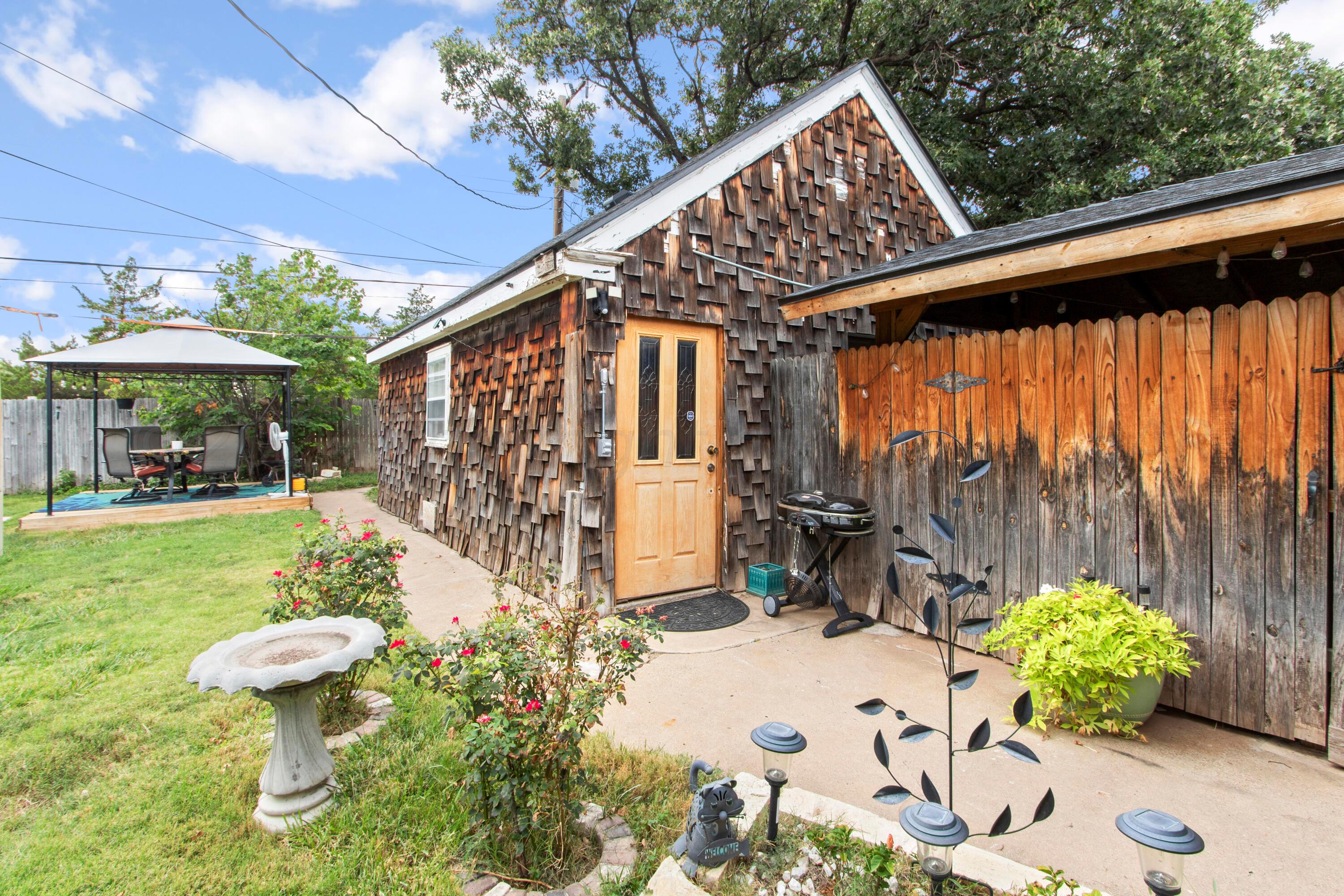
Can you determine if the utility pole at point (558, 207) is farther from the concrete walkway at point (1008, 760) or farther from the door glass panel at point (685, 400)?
the concrete walkway at point (1008, 760)

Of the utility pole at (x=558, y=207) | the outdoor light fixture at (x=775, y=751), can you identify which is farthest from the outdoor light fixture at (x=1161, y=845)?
the utility pole at (x=558, y=207)

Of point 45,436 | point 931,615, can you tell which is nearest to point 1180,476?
point 931,615

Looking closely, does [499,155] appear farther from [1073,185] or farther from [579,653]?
[579,653]

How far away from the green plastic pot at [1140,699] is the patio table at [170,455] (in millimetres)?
10524

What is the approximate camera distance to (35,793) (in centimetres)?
220

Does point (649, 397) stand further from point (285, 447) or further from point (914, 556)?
point (285, 447)

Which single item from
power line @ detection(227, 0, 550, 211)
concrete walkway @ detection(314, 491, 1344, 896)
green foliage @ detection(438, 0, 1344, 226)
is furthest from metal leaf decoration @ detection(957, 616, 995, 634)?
green foliage @ detection(438, 0, 1344, 226)

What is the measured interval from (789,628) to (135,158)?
53.1 ft

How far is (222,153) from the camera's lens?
10.3 m

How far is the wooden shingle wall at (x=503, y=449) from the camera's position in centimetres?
461

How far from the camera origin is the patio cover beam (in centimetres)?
223

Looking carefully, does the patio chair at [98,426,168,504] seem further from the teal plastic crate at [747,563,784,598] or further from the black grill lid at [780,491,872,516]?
the black grill lid at [780,491,872,516]

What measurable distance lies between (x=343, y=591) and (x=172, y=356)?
8.26 m

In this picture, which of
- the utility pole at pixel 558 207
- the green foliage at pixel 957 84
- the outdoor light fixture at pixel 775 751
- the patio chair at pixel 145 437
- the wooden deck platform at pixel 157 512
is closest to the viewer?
the outdoor light fixture at pixel 775 751
